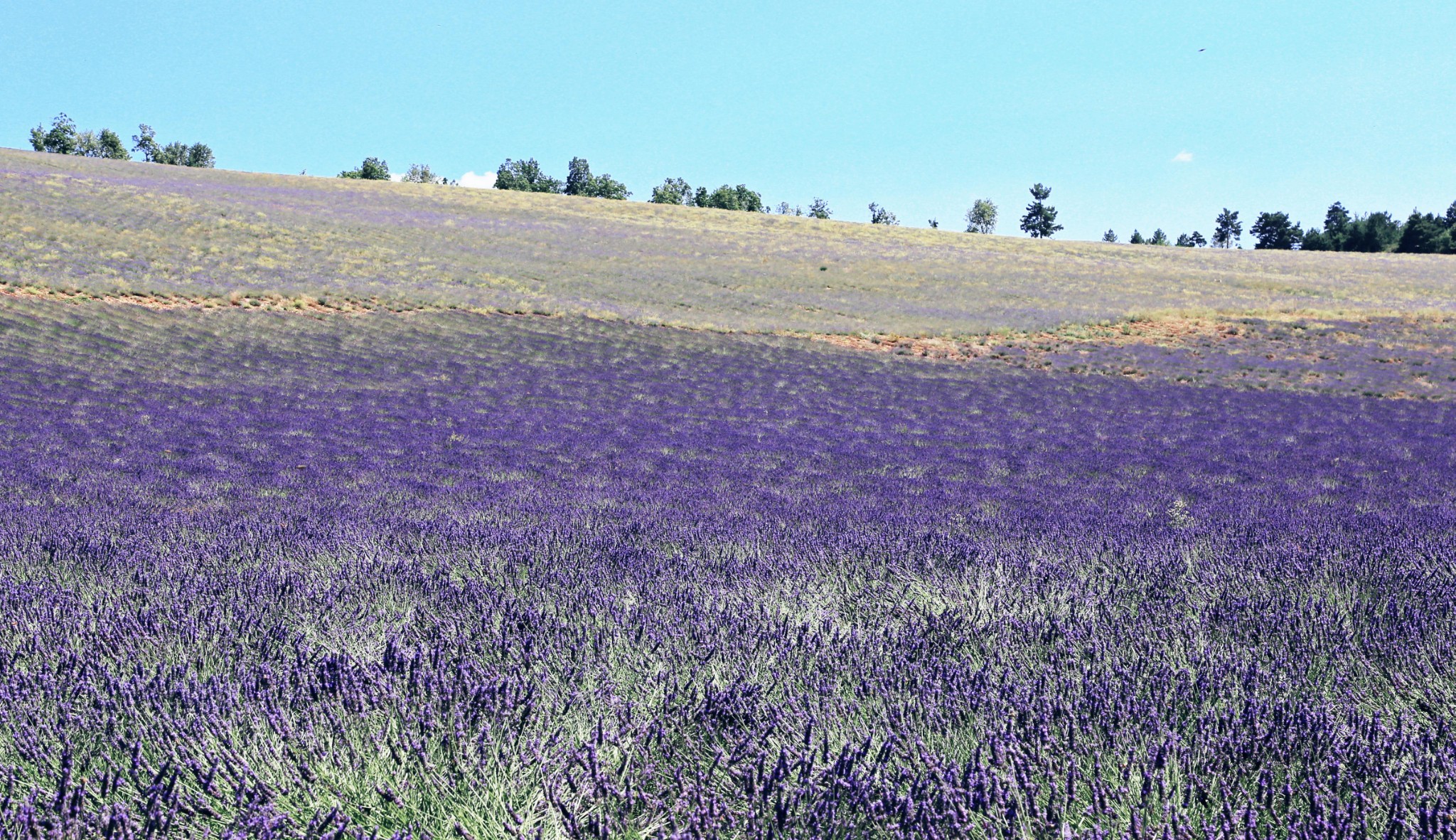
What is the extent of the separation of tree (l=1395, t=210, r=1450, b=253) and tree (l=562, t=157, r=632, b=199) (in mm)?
75722

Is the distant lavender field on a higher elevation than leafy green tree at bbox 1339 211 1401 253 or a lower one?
lower

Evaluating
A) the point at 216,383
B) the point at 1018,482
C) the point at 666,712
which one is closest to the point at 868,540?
the point at 666,712

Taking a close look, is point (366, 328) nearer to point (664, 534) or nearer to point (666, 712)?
point (664, 534)

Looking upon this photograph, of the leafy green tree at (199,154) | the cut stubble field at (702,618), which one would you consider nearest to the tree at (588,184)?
the leafy green tree at (199,154)

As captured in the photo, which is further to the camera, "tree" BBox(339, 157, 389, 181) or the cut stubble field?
"tree" BBox(339, 157, 389, 181)

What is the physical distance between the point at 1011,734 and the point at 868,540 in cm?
258

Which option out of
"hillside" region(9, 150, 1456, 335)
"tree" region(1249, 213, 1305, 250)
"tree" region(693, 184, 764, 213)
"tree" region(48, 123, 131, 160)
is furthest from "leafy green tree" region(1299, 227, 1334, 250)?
"tree" region(48, 123, 131, 160)

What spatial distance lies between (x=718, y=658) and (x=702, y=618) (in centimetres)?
38

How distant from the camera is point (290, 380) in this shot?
14594mm

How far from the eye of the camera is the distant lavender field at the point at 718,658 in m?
1.64

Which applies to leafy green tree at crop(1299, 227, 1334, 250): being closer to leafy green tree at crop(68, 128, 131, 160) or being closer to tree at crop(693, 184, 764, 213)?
tree at crop(693, 184, 764, 213)

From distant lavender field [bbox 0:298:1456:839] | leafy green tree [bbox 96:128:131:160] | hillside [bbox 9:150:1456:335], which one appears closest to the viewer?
distant lavender field [bbox 0:298:1456:839]

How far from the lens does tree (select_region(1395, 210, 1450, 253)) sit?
7475 centimetres

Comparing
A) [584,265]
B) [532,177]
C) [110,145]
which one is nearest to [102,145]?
[110,145]
